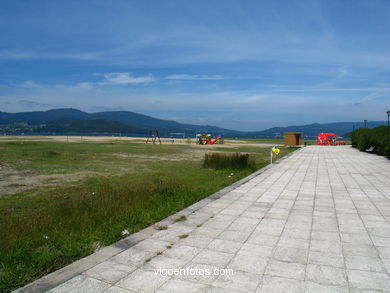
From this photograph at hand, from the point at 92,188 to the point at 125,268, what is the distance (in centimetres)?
471

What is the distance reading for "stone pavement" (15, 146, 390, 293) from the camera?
2721 mm

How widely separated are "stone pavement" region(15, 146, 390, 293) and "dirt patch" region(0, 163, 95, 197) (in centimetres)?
446

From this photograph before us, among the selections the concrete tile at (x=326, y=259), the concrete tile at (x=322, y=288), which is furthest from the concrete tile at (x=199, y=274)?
the concrete tile at (x=326, y=259)

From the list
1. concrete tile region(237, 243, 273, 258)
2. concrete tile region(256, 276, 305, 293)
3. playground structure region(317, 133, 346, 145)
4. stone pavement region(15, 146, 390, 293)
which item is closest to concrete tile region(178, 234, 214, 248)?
stone pavement region(15, 146, 390, 293)

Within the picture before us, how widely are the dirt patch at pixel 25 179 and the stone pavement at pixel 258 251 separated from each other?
4.46m

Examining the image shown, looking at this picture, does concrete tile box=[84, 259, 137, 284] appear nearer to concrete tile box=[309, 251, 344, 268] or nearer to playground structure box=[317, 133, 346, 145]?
concrete tile box=[309, 251, 344, 268]

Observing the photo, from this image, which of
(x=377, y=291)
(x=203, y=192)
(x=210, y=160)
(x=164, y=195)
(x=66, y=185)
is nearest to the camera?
(x=377, y=291)

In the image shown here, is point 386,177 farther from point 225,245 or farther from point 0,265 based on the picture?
point 0,265

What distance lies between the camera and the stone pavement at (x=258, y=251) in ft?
8.93

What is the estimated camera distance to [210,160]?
12.0 metres

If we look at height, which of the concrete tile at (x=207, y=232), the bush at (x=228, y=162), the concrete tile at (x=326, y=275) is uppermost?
the bush at (x=228, y=162)

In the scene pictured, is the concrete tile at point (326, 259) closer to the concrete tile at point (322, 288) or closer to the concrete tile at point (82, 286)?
the concrete tile at point (322, 288)

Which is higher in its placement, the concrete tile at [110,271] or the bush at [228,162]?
the bush at [228,162]

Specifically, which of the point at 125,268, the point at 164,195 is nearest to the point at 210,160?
the point at 164,195
